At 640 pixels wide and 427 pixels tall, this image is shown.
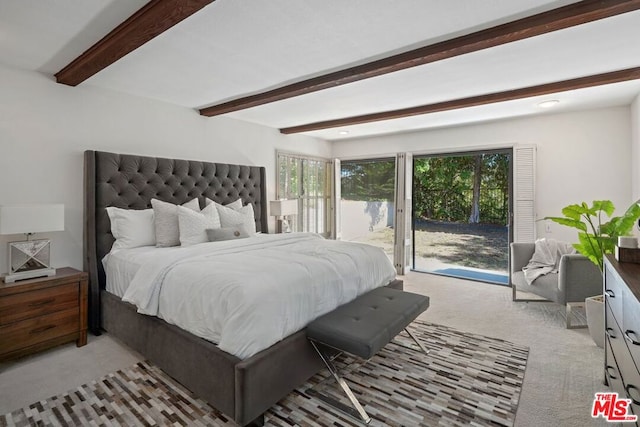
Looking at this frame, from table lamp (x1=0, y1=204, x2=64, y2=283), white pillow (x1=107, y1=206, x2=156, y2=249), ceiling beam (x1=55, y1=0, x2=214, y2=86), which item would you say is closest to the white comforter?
white pillow (x1=107, y1=206, x2=156, y2=249)

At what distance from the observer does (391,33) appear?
2.20m

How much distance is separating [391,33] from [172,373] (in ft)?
8.95

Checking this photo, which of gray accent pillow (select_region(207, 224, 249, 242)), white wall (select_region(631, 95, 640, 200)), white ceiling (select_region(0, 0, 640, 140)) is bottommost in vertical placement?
gray accent pillow (select_region(207, 224, 249, 242))

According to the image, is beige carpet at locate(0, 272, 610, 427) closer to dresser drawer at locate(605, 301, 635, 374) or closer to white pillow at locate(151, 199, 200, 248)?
dresser drawer at locate(605, 301, 635, 374)

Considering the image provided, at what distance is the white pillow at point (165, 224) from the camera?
3.29 metres

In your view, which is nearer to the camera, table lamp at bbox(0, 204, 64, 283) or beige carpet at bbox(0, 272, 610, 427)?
beige carpet at bbox(0, 272, 610, 427)

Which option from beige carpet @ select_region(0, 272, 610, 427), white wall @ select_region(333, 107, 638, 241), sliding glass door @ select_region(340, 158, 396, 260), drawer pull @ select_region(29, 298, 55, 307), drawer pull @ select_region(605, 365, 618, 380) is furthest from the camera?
sliding glass door @ select_region(340, 158, 396, 260)

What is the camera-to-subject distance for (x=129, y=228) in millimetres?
3189

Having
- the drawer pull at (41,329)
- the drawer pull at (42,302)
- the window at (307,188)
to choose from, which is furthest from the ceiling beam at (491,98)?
the drawer pull at (41,329)

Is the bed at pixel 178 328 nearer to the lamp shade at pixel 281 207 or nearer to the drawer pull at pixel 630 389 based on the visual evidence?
the lamp shade at pixel 281 207

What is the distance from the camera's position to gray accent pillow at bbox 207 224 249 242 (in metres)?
3.41

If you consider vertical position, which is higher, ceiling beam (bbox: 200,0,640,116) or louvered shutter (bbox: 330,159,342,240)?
ceiling beam (bbox: 200,0,640,116)

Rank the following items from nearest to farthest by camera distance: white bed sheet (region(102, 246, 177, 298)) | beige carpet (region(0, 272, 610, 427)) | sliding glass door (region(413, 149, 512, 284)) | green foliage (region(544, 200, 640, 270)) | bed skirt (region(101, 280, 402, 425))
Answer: bed skirt (region(101, 280, 402, 425)), beige carpet (region(0, 272, 610, 427)), green foliage (region(544, 200, 640, 270)), white bed sheet (region(102, 246, 177, 298)), sliding glass door (region(413, 149, 512, 284))

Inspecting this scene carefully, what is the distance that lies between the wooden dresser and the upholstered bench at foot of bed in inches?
44.5
